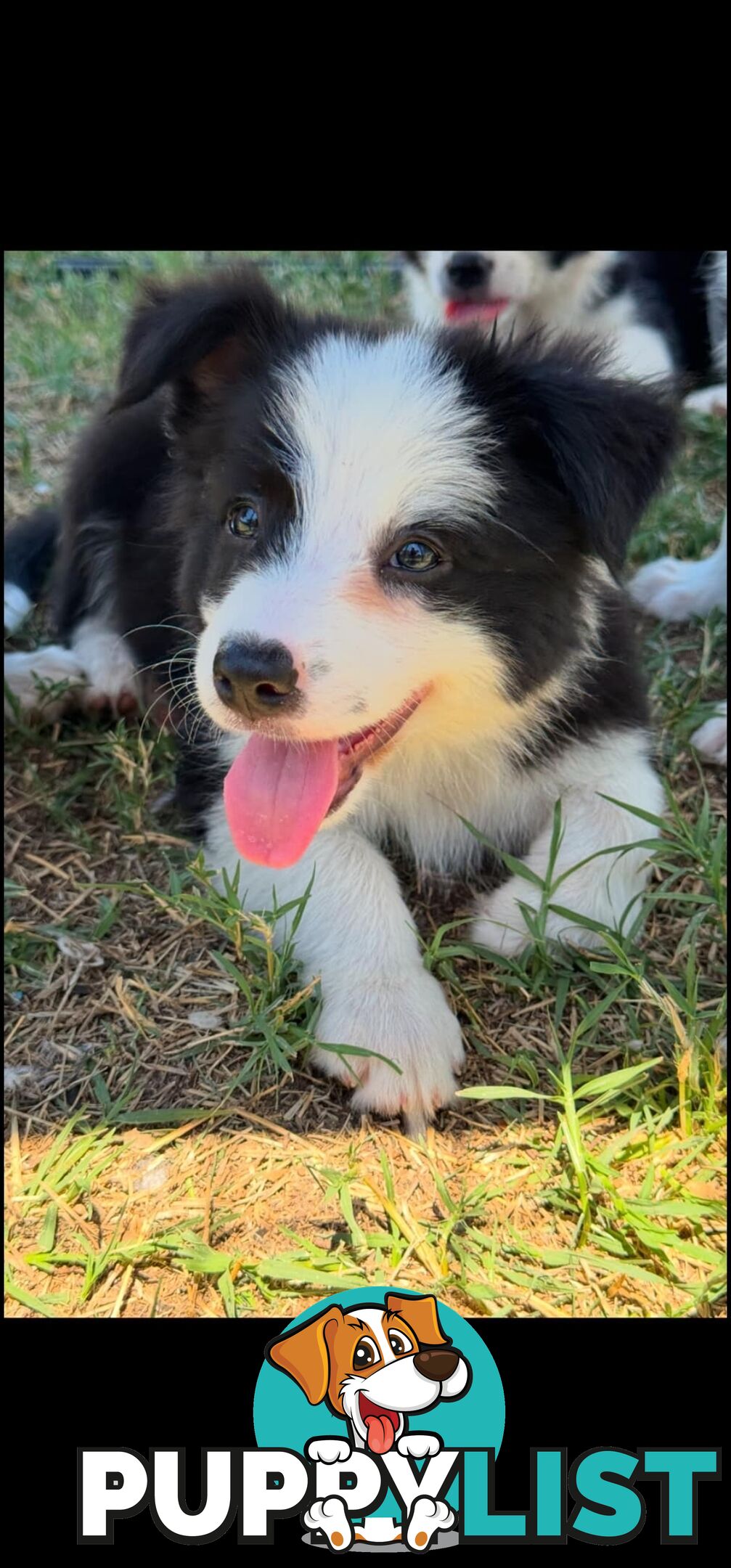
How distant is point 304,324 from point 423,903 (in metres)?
1.12

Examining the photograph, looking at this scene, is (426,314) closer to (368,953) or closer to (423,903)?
(423,903)

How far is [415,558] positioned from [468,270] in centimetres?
252

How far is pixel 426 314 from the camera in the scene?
4.35m

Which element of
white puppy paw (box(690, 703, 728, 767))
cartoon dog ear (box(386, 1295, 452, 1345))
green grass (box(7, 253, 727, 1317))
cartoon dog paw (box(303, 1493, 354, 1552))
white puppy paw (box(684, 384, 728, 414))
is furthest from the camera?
white puppy paw (box(684, 384, 728, 414))

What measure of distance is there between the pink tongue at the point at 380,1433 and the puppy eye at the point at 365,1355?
0.06 meters

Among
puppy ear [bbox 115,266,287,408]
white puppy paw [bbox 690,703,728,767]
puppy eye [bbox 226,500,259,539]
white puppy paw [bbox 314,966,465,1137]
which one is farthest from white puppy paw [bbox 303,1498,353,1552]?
white puppy paw [bbox 690,703,728,767]

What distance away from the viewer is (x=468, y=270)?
4070 mm

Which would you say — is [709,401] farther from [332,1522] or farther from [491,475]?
[332,1522]

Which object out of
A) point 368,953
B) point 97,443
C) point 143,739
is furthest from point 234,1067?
point 97,443

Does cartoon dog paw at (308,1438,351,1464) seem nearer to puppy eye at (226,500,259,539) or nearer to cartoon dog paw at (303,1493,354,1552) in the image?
cartoon dog paw at (303,1493,354,1552)

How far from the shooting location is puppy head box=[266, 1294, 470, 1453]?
1.40 m

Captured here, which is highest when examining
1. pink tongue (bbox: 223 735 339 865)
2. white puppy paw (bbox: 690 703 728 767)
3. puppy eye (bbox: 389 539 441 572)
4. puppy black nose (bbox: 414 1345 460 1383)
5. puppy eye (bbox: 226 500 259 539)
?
puppy eye (bbox: 226 500 259 539)

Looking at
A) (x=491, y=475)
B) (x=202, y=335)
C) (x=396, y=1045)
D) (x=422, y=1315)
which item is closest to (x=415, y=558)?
(x=491, y=475)

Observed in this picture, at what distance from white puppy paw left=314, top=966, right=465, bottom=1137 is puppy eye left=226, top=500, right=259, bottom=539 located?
776 mm
